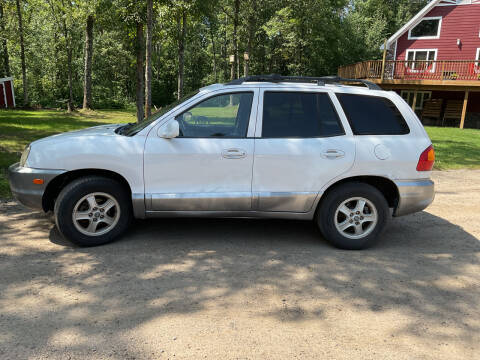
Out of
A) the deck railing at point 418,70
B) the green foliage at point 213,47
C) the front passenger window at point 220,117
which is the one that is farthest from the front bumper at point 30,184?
the green foliage at point 213,47

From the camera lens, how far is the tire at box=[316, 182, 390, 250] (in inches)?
188

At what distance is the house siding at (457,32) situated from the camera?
28.8 m

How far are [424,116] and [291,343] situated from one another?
3057 centimetres

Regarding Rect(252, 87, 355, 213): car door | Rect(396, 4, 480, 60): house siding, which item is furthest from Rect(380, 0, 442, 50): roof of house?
Rect(252, 87, 355, 213): car door

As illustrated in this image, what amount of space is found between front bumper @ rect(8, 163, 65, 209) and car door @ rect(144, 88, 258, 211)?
1.06m

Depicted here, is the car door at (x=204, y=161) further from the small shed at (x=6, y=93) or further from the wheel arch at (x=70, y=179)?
the small shed at (x=6, y=93)

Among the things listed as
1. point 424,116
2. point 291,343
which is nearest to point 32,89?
Answer: point 424,116

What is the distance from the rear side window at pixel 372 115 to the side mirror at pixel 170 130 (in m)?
1.93

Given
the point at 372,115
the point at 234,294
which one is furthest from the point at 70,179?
the point at 372,115

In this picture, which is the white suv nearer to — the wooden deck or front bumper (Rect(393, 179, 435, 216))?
front bumper (Rect(393, 179, 435, 216))

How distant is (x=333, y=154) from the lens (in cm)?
474

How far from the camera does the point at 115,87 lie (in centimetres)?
4606

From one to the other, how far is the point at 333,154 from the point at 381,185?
0.80 metres

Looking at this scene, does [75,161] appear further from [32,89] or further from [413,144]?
[32,89]
